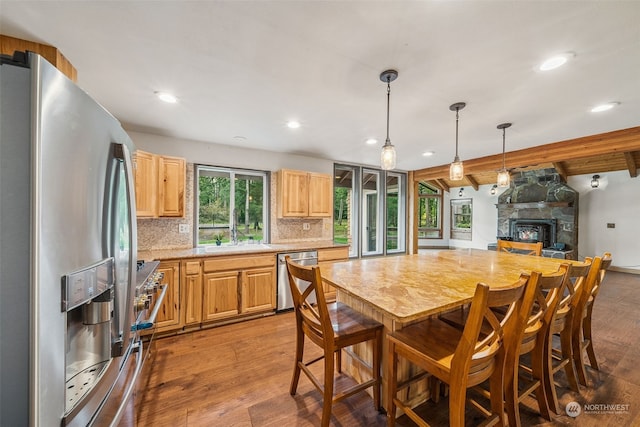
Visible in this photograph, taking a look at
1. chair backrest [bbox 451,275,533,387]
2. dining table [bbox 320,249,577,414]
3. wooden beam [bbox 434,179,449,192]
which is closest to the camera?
chair backrest [bbox 451,275,533,387]

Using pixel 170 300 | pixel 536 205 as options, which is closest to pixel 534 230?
pixel 536 205

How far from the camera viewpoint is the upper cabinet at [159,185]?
278cm

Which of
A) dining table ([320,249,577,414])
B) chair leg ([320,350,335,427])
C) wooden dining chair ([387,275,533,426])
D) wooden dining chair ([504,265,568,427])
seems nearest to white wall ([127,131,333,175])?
dining table ([320,249,577,414])

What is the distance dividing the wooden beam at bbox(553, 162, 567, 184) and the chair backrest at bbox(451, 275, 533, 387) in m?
7.35

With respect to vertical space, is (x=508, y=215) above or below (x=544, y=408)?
above

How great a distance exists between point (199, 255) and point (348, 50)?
2.56 meters

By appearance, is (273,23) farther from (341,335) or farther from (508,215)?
(508,215)

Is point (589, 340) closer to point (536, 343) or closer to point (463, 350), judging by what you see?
point (536, 343)

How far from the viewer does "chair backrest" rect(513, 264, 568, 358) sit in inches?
51.9

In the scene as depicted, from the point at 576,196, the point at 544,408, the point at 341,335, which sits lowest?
the point at 544,408

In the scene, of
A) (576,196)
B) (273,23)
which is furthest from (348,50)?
(576,196)

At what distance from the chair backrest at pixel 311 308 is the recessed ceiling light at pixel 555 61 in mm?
2103

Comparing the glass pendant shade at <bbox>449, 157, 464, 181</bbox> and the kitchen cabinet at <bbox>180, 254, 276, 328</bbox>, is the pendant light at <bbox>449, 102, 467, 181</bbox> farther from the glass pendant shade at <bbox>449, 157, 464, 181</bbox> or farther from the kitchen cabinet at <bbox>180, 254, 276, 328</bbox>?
the kitchen cabinet at <bbox>180, 254, 276, 328</bbox>

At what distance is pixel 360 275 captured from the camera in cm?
192
